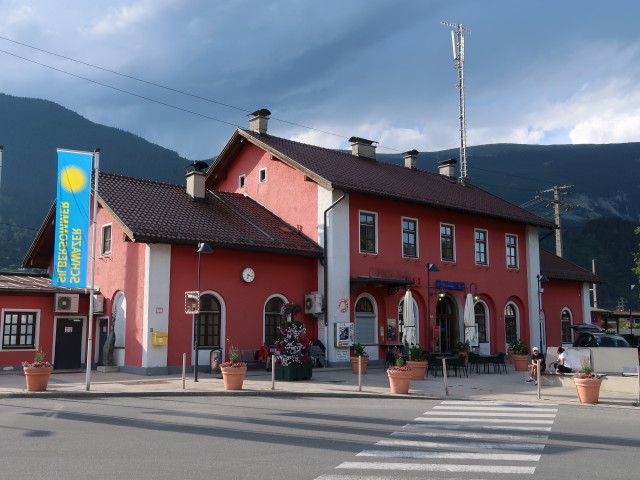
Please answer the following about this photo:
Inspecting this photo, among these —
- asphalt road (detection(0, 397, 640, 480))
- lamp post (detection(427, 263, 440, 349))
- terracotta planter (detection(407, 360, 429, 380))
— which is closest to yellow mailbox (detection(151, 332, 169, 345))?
asphalt road (detection(0, 397, 640, 480))

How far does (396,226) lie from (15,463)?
20.6 metres

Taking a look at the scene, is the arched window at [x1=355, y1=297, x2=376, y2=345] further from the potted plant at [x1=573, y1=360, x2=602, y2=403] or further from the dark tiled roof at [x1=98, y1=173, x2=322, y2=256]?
the potted plant at [x1=573, y1=360, x2=602, y2=403]

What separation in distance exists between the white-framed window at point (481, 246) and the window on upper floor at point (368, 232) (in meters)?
6.58

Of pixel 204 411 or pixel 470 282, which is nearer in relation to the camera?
pixel 204 411

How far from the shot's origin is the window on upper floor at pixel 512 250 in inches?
1264

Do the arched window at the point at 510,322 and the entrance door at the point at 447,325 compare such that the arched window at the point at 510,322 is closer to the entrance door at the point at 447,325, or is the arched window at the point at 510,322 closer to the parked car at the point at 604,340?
the entrance door at the point at 447,325

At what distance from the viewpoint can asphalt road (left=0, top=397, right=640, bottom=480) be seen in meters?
7.72

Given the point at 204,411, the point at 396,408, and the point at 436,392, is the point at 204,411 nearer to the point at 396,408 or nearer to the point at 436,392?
the point at 396,408

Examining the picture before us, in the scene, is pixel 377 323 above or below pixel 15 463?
above

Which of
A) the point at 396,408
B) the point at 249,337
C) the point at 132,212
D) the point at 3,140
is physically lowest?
the point at 396,408

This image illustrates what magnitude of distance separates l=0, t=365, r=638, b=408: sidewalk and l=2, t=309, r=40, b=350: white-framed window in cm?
122

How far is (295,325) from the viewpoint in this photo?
19562mm

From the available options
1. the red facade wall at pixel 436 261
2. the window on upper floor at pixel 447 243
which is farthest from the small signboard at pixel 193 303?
the window on upper floor at pixel 447 243

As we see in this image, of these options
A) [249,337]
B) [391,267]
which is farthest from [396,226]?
[249,337]
